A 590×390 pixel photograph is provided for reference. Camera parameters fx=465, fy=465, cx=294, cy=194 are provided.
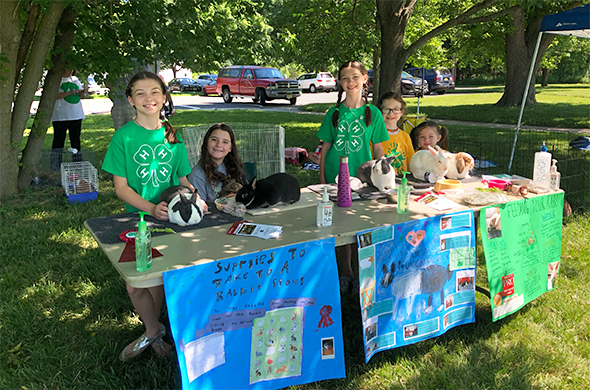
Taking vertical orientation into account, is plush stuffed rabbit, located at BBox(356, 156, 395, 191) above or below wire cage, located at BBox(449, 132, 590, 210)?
above

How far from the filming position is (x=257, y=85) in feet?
66.5

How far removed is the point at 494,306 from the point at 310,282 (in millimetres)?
1362

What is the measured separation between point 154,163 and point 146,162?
51 millimetres

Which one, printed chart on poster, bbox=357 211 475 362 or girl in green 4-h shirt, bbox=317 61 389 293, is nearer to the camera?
printed chart on poster, bbox=357 211 475 362

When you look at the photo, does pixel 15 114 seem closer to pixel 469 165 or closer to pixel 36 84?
pixel 36 84

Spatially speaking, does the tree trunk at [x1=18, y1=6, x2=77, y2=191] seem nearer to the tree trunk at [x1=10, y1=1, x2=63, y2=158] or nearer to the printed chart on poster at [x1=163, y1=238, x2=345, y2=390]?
the tree trunk at [x1=10, y1=1, x2=63, y2=158]

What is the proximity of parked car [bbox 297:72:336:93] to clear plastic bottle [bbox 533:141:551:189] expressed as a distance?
76.7 feet

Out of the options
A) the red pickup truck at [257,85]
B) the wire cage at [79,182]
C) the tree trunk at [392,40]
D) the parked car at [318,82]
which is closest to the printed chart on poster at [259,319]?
the wire cage at [79,182]

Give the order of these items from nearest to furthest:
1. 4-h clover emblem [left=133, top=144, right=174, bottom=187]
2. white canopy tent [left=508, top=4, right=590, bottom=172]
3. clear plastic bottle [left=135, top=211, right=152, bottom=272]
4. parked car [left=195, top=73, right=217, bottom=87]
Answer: clear plastic bottle [left=135, top=211, right=152, bottom=272] < 4-h clover emblem [left=133, top=144, right=174, bottom=187] < white canopy tent [left=508, top=4, right=590, bottom=172] < parked car [left=195, top=73, right=217, bottom=87]

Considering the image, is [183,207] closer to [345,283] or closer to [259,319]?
[259,319]

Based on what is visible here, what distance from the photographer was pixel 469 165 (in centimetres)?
366

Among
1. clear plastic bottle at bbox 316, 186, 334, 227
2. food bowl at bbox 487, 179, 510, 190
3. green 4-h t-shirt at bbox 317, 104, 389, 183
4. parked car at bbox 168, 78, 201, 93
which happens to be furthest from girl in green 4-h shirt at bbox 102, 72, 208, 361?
parked car at bbox 168, 78, 201, 93

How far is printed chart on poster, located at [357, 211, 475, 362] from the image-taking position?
2572 millimetres

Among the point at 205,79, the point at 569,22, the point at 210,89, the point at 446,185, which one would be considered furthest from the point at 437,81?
the point at 446,185
